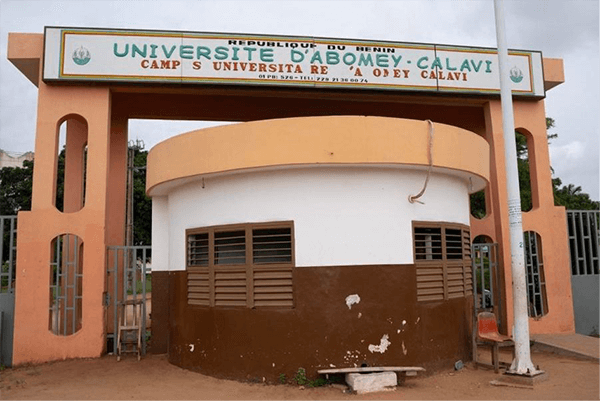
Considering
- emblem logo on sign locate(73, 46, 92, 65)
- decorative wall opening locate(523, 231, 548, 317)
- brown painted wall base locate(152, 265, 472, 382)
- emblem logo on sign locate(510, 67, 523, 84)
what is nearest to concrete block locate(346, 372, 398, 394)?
brown painted wall base locate(152, 265, 472, 382)

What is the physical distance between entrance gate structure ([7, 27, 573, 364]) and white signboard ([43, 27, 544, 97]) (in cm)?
2

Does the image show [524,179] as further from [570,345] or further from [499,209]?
[570,345]

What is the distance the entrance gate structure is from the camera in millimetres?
9773

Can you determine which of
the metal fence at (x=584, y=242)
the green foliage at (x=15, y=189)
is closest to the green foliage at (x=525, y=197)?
the metal fence at (x=584, y=242)

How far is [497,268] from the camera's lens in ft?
35.3

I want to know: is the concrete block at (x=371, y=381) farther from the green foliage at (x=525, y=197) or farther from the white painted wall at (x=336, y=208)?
the green foliage at (x=525, y=197)

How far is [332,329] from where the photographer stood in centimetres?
727

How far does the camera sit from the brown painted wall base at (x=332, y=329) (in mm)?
7281

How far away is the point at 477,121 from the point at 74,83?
359 inches

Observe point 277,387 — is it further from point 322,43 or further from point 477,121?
point 477,121

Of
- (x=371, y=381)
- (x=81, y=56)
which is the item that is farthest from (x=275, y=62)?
(x=371, y=381)

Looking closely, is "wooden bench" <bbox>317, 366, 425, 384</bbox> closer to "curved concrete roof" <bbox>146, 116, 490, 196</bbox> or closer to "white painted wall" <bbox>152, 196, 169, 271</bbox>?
"curved concrete roof" <bbox>146, 116, 490, 196</bbox>

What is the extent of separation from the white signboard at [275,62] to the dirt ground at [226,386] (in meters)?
5.37

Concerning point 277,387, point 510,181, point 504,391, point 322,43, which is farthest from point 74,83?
point 504,391
